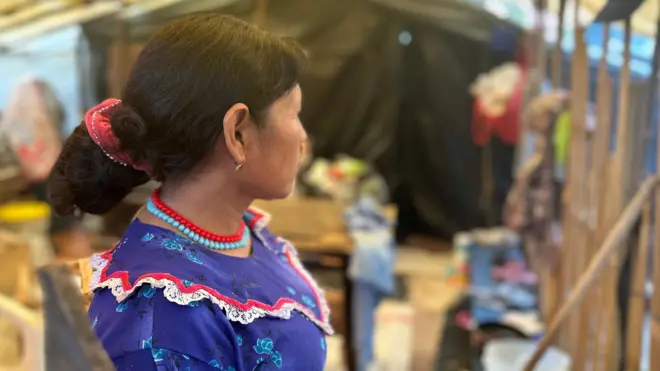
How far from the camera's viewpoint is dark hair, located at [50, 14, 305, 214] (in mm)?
737

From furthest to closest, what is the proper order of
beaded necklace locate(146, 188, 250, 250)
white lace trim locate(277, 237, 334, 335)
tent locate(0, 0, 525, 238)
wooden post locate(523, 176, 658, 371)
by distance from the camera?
tent locate(0, 0, 525, 238)
wooden post locate(523, 176, 658, 371)
white lace trim locate(277, 237, 334, 335)
beaded necklace locate(146, 188, 250, 250)

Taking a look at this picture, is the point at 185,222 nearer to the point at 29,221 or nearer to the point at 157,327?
the point at 157,327

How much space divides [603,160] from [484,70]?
2.52 metres

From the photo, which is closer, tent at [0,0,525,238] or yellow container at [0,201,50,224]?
yellow container at [0,201,50,224]

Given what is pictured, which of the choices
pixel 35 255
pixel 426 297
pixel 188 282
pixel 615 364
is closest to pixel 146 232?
pixel 188 282

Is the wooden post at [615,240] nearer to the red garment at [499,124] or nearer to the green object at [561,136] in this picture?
the green object at [561,136]

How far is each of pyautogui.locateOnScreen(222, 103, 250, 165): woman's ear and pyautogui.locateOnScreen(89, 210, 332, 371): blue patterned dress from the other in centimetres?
11

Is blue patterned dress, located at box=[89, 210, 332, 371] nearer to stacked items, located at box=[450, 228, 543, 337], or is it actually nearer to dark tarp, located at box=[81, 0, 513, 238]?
stacked items, located at box=[450, 228, 543, 337]

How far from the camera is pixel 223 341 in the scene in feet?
2.35

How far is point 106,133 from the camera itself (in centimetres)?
77

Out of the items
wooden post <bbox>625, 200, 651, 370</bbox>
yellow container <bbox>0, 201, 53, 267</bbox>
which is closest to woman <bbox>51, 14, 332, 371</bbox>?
wooden post <bbox>625, 200, 651, 370</bbox>

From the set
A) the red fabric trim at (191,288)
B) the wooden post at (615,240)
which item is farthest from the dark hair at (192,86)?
the wooden post at (615,240)

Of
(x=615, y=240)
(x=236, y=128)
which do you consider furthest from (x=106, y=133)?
(x=615, y=240)

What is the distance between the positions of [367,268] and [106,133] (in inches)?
Result: 75.1
